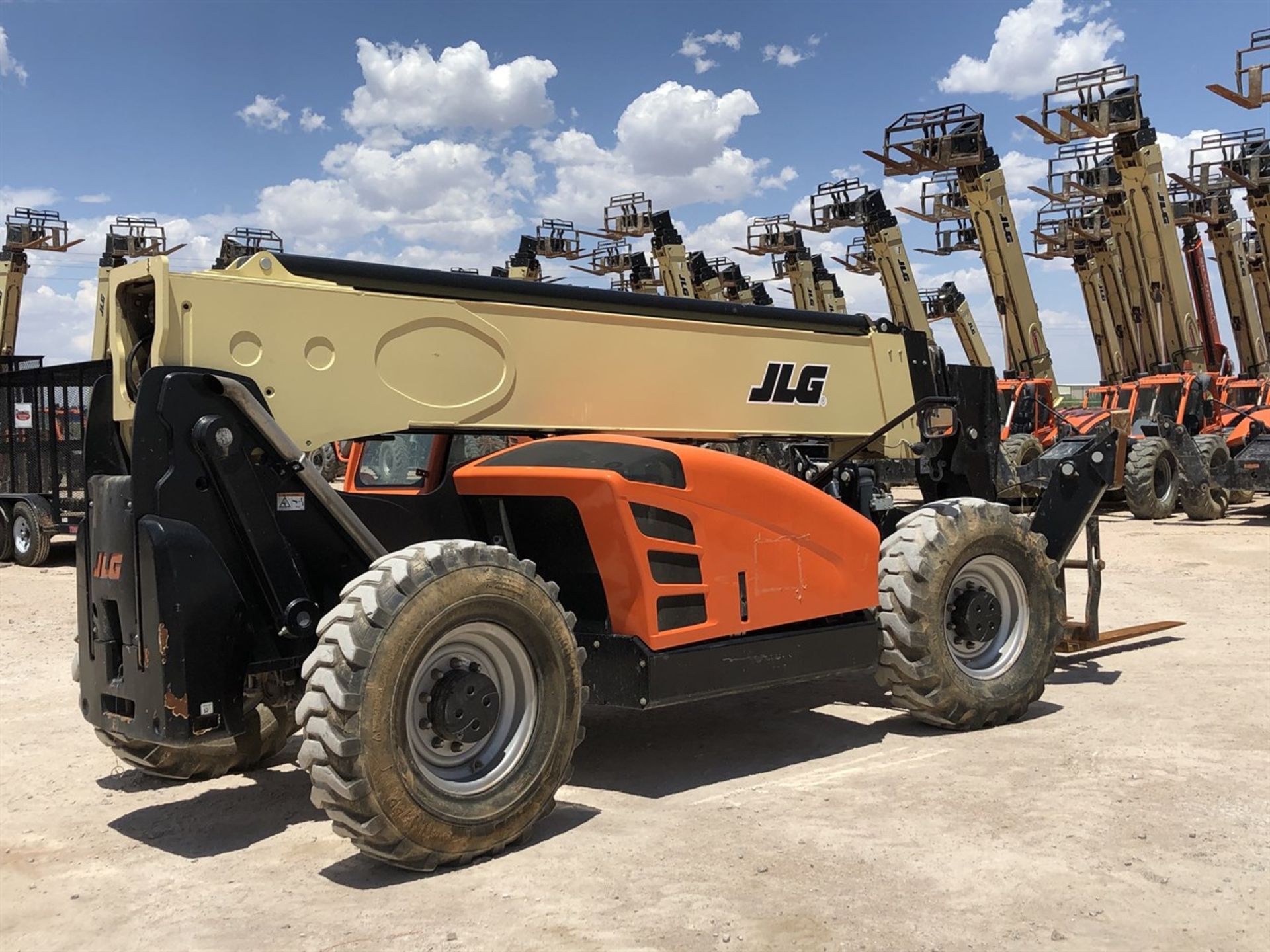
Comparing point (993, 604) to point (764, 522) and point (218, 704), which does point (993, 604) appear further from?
point (218, 704)

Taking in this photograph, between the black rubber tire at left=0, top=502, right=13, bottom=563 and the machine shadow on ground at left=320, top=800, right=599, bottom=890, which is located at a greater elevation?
the black rubber tire at left=0, top=502, right=13, bottom=563

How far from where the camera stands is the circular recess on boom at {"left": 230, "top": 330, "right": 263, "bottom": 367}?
5.34 m

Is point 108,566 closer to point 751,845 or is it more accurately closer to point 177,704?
point 177,704

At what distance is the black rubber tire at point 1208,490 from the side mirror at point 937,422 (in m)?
14.8

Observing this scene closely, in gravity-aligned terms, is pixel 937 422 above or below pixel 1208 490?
above

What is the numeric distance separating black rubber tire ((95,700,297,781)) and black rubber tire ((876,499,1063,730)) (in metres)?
3.29

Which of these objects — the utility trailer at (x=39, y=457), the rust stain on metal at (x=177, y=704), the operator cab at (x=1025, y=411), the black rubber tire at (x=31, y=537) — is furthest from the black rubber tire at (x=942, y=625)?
the operator cab at (x=1025, y=411)

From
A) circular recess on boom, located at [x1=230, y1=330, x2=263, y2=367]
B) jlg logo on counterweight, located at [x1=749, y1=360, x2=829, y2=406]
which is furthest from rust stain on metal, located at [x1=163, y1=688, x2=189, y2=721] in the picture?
jlg logo on counterweight, located at [x1=749, y1=360, x2=829, y2=406]

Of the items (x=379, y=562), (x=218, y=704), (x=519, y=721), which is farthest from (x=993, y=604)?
(x=218, y=704)

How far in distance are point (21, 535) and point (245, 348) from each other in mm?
15053

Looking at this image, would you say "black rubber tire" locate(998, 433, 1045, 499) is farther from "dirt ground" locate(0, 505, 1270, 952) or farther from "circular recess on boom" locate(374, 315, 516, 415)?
"circular recess on boom" locate(374, 315, 516, 415)

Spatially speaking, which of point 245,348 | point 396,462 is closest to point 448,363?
point 396,462

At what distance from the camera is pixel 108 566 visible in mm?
5145

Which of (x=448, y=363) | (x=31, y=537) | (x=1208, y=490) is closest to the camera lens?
(x=448, y=363)
